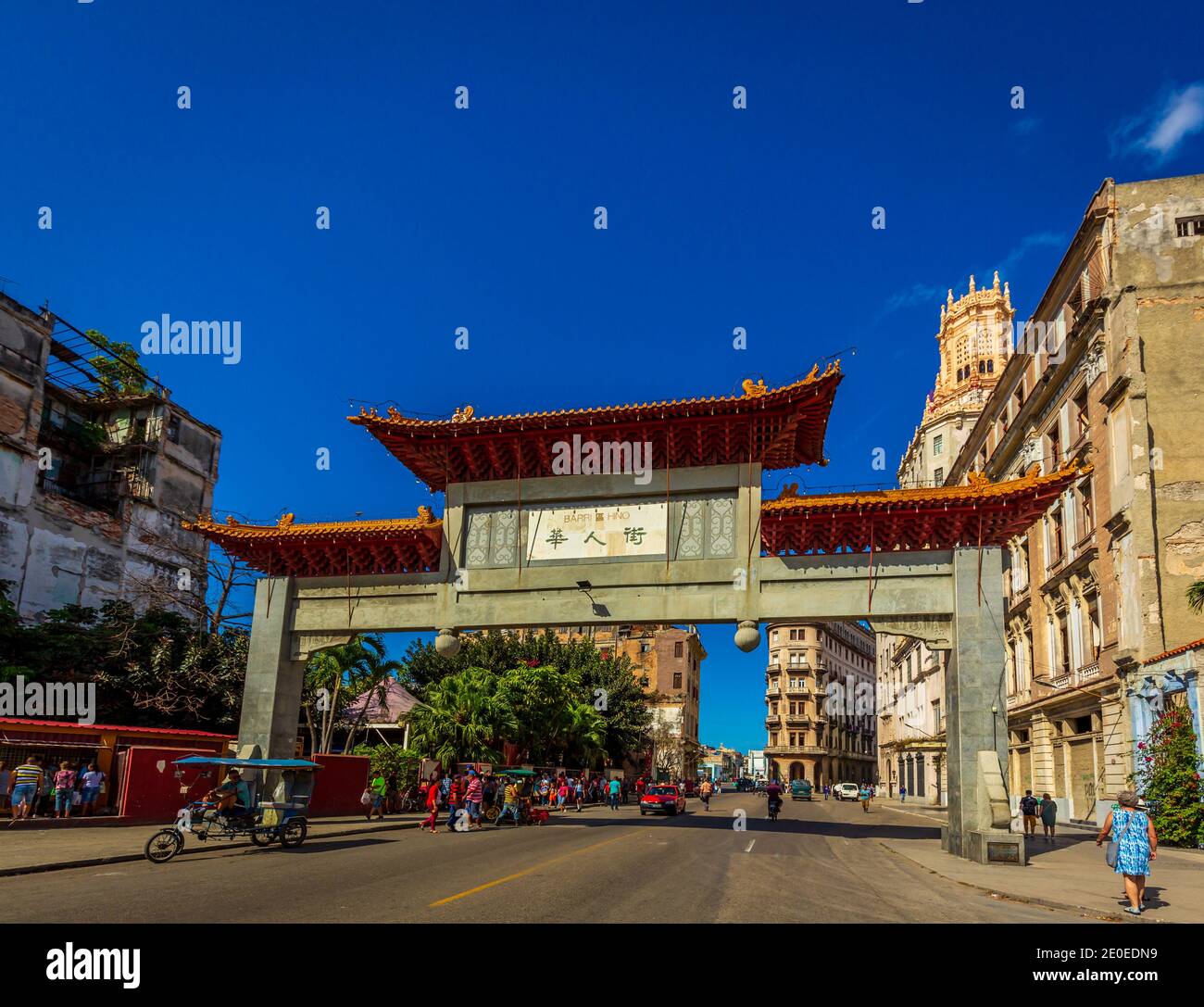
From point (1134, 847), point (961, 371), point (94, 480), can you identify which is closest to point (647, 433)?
point (1134, 847)

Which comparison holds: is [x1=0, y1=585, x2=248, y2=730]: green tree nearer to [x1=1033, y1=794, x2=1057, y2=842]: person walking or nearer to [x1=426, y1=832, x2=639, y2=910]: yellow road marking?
[x1=426, y1=832, x2=639, y2=910]: yellow road marking

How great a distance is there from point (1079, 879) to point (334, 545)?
1847cm

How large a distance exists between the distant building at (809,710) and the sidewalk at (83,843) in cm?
7784

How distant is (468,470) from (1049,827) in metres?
20.8

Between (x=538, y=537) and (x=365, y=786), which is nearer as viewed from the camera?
(x=538, y=537)

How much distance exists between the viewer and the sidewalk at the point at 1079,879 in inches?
486

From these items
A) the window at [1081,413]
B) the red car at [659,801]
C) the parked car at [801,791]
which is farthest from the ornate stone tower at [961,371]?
the red car at [659,801]

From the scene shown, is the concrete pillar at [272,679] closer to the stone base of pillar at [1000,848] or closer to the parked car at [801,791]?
the stone base of pillar at [1000,848]

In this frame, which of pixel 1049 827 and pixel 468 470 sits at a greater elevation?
pixel 468 470

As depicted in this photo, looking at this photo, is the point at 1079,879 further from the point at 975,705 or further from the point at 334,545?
the point at 334,545

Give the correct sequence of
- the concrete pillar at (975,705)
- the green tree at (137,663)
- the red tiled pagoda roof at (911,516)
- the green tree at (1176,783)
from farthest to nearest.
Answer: the green tree at (137,663), the green tree at (1176,783), the red tiled pagoda roof at (911,516), the concrete pillar at (975,705)

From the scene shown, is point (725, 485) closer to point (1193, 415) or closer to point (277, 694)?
point (277, 694)
